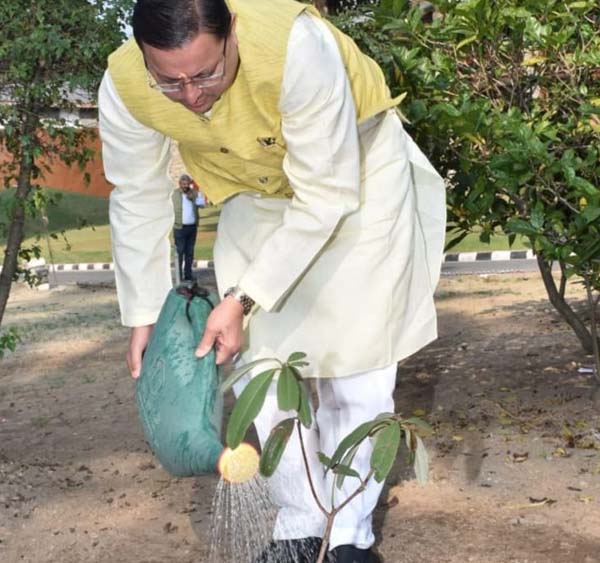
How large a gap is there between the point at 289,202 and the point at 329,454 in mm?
771

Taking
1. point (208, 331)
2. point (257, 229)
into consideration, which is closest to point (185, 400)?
point (208, 331)

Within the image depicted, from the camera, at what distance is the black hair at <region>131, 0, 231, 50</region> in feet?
7.50

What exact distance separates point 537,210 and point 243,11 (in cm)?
206

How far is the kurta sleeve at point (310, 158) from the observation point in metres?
2.51

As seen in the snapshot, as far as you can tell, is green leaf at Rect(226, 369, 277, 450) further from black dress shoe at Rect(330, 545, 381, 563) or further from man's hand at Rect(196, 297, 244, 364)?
black dress shoe at Rect(330, 545, 381, 563)

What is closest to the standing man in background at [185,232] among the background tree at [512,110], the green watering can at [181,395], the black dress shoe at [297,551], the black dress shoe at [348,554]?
the background tree at [512,110]

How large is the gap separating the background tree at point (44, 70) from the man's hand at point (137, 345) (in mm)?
1591

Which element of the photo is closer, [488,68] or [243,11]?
[243,11]

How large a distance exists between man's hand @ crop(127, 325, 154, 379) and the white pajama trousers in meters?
0.32

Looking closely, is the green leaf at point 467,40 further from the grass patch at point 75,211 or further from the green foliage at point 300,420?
the grass patch at point 75,211

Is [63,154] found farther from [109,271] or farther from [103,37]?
[109,271]

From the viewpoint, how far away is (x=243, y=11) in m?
2.58

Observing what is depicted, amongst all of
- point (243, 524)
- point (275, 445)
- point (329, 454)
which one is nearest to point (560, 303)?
point (243, 524)

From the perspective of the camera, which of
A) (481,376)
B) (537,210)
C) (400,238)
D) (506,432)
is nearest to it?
(400,238)
